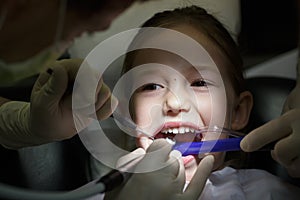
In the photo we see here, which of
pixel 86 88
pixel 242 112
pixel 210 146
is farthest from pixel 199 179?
pixel 242 112

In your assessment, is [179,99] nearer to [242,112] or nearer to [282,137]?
[282,137]

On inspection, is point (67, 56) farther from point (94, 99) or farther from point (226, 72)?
point (226, 72)

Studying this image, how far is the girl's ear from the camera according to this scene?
827 millimetres

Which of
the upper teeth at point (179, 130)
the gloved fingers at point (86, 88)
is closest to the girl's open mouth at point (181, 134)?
the upper teeth at point (179, 130)

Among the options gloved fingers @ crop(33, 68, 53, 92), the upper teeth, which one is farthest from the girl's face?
gloved fingers @ crop(33, 68, 53, 92)

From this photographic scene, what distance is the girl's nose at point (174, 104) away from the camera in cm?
65

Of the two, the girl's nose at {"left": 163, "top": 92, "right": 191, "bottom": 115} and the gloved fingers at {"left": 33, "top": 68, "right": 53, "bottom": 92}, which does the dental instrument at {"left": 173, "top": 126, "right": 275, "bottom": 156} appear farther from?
the gloved fingers at {"left": 33, "top": 68, "right": 53, "bottom": 92}

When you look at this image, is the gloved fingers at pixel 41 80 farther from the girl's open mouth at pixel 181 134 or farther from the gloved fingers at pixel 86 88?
the girl's open mouth at pixel 181 134

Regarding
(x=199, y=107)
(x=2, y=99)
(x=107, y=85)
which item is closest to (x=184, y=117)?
(x=199, y=107)

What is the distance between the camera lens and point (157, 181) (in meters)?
0.58

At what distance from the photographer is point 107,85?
23.6 inches

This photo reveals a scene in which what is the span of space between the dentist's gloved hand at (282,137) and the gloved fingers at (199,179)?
1.8 inches

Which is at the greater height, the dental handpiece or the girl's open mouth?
the dental handpiece

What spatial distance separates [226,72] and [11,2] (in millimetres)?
455
